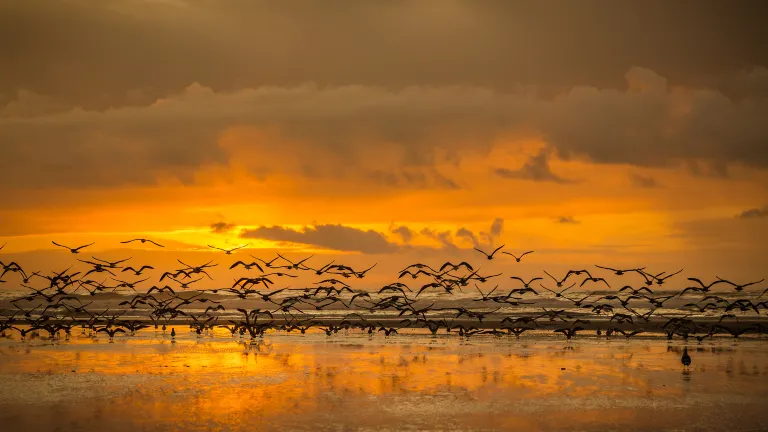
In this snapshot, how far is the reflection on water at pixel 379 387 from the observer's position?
18656 millimetres

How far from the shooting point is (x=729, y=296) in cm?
8975

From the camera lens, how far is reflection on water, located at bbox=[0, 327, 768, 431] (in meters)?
18.7

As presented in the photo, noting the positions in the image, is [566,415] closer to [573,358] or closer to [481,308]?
[573,358]

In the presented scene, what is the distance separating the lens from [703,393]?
2261 centimetres

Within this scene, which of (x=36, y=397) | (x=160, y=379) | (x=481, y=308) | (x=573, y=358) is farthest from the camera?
(x=481, y=308)

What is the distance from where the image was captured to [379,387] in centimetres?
2352

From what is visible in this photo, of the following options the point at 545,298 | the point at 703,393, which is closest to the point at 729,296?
the point at 545,298

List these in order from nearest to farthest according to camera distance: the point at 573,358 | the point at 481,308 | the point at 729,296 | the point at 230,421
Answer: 1. the point at 230,421
2. the point at 573,358
3. the point at 481,308
4. the point at 729,296

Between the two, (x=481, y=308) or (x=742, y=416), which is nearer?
(x=742, y=416)

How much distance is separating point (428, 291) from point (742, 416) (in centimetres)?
8732

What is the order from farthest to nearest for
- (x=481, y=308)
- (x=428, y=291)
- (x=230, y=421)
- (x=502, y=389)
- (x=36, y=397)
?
(x=428, y=291) → (x=481, y=308) → (x=502, y=389) → (x=36, y=397) → (x=230, y=421)

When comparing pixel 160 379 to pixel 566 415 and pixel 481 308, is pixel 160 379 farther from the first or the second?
pixel 481 308

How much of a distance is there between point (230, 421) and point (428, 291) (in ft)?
291

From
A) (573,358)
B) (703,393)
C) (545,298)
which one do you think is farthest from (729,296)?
(703,393)
